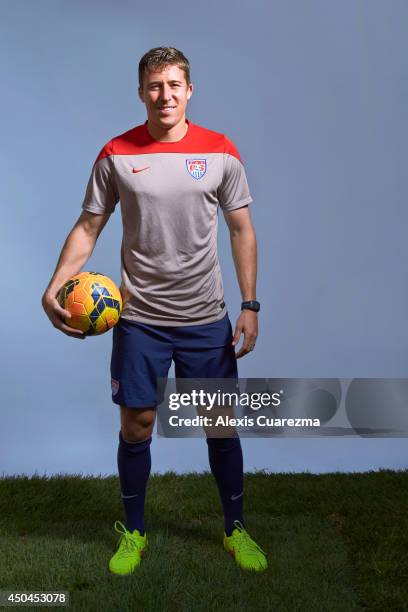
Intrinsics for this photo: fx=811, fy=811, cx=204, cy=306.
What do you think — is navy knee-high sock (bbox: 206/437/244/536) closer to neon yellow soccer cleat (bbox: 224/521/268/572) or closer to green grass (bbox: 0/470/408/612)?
neon yellow soccer cleat (bbox: 224/521/268/572)

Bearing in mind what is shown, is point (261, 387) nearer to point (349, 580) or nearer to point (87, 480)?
point (349, 580)

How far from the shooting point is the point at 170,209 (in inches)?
153

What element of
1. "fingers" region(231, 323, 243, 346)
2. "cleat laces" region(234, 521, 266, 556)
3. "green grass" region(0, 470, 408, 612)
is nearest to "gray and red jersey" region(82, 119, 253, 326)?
"fingers" region(231, 323, 243, 346)

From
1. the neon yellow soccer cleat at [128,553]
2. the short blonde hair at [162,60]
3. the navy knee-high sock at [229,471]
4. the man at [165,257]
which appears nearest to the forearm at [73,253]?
the man at [165,257]

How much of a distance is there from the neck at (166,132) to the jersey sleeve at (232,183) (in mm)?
244

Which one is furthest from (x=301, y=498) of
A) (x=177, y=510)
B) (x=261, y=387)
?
(x=261, y=387)

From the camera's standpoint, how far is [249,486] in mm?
5871

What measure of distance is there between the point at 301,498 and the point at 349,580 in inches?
60.2

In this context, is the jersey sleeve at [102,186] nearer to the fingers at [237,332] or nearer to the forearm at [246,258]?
the forearm at [246,258]

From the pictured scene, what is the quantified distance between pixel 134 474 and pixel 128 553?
40 centimetres

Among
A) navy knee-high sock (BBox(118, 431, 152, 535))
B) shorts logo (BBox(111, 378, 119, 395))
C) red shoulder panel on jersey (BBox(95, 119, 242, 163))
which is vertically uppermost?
red shoulder panel on jersey (BBox(95, 119, 242, 163))

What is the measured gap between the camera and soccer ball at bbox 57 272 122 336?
12.4ft

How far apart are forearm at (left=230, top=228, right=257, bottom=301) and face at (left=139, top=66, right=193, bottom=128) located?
2.17 ft

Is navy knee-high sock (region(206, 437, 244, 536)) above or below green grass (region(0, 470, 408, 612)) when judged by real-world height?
above
